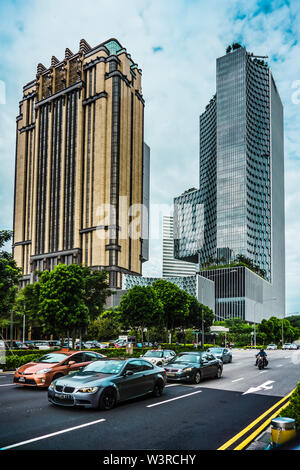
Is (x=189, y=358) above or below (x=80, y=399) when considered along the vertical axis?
below

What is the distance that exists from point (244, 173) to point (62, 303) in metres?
120

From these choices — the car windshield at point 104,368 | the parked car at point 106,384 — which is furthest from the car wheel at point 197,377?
the car windshield at point 104,368

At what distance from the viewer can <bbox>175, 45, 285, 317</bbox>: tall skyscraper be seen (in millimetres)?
143875

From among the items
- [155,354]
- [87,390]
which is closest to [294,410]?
[87,390]

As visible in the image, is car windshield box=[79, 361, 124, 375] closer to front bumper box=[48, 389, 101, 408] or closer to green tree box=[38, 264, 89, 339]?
front bumper box=[48, 389, 101, 408]

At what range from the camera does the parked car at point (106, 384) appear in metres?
10.7

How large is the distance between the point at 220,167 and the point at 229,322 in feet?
205

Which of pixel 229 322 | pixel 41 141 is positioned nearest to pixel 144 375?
pixel 229 322

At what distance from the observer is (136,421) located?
9.70 m

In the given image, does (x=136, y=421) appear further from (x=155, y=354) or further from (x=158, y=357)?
(x=155, y=354)

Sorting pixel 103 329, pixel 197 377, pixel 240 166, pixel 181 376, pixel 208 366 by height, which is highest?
pixel 240 166

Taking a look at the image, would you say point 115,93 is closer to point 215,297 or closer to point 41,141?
point 41,141

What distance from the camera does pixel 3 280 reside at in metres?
23.4

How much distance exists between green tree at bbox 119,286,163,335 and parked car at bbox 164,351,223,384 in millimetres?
20768
